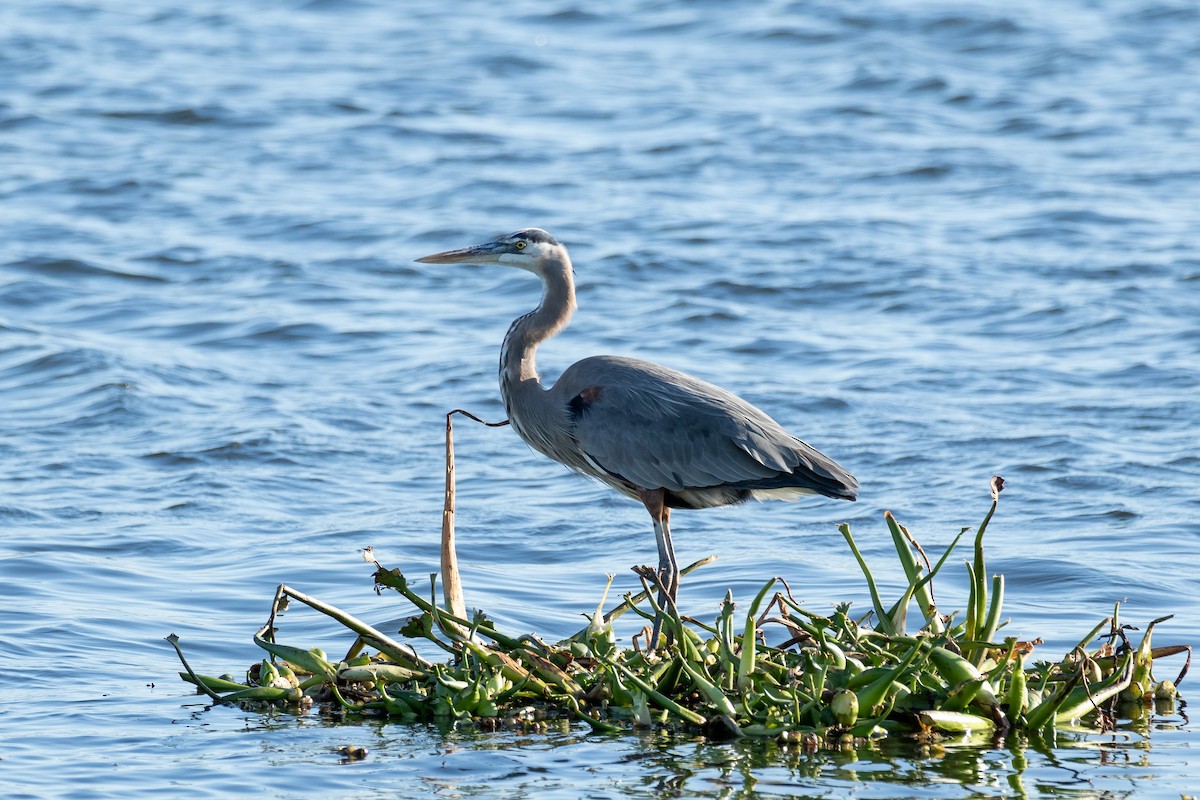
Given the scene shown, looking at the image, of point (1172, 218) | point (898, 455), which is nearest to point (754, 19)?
point (1172, 218)

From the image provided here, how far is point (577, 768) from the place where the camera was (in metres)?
5.00

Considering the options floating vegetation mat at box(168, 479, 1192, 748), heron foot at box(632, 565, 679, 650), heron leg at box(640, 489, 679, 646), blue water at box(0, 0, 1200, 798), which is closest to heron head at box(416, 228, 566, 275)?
heron leg at box(640, 489, 679, 646)

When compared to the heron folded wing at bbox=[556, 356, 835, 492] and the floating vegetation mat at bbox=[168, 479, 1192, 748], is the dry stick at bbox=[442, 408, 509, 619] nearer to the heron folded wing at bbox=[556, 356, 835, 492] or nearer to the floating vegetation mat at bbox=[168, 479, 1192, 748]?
the floating vegetation mat at bbox=[168, 479, 1192, 748]

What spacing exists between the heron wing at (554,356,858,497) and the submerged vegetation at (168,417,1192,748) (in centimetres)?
126

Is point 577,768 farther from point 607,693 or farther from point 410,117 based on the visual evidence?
point 410,117

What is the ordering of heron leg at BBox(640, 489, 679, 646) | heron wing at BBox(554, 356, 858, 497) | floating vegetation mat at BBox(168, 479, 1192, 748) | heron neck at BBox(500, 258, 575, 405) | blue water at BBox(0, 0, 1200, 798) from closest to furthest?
floating vegetation mat at BBox(168, 479, 1192, 748)
blue water at BBox(0, 0, 1200, 798)
heron leg at BBox(640, 489, 679, 646)
heron wing at BBox(554, 356, 858, 497)
heron neck at BBox(500, 258, 575, 405)

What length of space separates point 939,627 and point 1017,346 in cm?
704

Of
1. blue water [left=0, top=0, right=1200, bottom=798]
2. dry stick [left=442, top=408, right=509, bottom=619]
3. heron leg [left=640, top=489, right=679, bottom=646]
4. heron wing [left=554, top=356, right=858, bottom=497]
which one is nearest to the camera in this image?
dry stick [left=442, top=408, right=509, bottom=619]

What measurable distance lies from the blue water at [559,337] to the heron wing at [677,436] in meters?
0.77

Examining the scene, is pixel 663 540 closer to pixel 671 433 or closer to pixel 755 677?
pixel 671 433

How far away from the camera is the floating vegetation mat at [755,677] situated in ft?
16.6

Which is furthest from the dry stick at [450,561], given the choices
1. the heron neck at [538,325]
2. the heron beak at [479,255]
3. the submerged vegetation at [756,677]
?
the heron beak at [479,255]

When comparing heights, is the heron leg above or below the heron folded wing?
below

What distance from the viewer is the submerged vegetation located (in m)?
5.05
